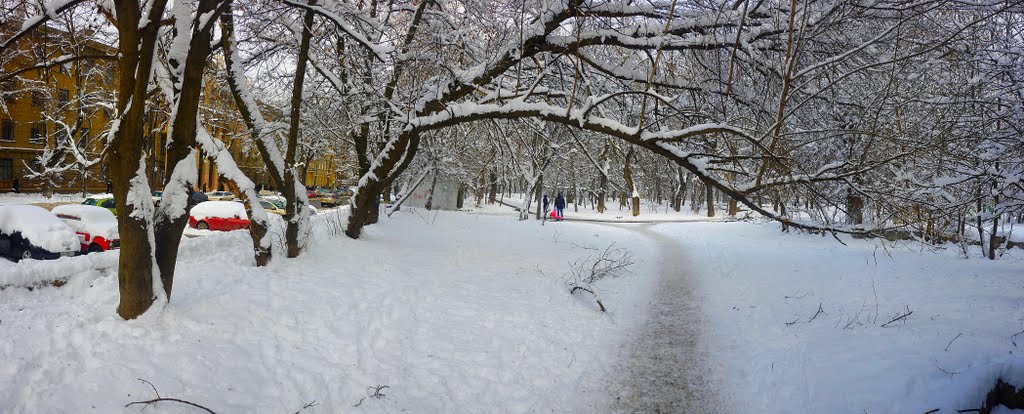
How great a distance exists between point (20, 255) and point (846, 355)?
15.2 metres

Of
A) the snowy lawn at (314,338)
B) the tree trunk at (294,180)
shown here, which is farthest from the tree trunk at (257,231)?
the tree trunk at (294,180)

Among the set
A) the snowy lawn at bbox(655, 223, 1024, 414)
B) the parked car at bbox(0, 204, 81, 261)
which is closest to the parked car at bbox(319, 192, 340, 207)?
the parked car at bbox(0, 204, 81, 261)

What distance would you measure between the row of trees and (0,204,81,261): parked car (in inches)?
198

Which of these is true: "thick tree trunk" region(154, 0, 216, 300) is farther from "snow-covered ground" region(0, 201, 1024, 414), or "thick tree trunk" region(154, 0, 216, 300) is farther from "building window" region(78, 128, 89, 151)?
"building window" region(78, 128, 89, 151)

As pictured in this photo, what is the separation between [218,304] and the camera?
5.59m

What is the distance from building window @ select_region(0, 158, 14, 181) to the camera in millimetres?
35009

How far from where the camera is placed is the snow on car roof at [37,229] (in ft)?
34.6

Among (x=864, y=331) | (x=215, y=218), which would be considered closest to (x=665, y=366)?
(x=864, y=331)

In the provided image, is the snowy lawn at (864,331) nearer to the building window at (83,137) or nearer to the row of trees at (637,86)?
the row of trees at (637,86)

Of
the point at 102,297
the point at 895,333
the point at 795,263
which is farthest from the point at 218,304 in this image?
the point at 795,263

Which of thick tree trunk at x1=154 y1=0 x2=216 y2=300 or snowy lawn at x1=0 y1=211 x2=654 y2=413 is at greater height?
thick tree trunk at x1=154 y1=0 x2=216 y2=300

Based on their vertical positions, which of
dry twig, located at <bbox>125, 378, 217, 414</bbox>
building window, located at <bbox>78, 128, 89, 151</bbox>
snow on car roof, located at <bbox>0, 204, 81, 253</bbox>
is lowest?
dry twig, located at <bbox>125, 378, 217, 414</bbox>

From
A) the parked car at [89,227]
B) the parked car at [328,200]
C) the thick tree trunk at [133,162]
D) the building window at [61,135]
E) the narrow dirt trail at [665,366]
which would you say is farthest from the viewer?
the parked car at [328,200]

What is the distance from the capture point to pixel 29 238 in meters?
10.5
